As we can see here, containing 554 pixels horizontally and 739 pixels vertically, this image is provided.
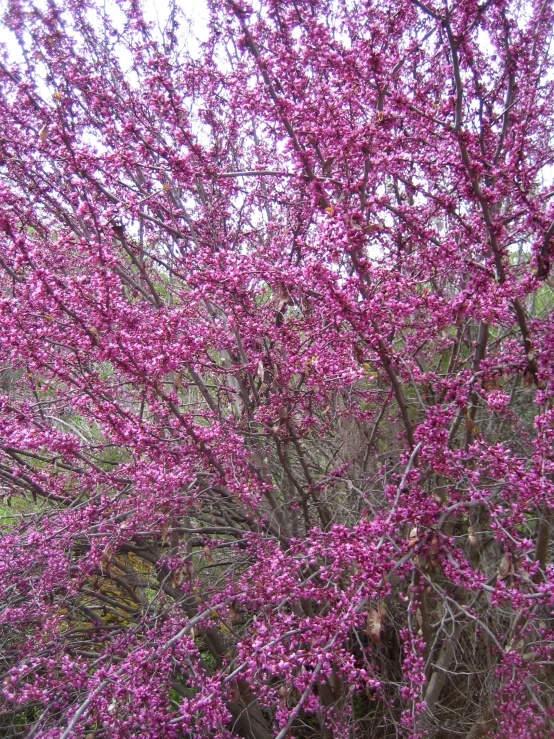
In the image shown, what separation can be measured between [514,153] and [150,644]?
3.57m

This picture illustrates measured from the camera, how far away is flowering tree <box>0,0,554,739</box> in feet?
9.00

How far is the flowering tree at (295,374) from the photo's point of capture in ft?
9.00

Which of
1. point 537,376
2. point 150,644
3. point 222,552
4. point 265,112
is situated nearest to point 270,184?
point 265,112

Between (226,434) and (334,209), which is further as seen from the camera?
(226,434)

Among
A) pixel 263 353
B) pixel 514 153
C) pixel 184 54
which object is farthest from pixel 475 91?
pixel 184 54

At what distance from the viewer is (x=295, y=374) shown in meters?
3.78

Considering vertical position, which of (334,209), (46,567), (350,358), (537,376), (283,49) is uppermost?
(283,49)

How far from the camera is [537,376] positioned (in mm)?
2871

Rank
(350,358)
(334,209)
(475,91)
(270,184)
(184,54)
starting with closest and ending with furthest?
1. (334,209)
2. (350,358)
3. (475,91)
4. (270,184)
5. (184,54)

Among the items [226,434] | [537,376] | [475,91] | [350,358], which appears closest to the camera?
[537,376]

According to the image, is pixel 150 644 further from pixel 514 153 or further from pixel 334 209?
pixel 514 153

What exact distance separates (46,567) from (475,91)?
4.08 metres

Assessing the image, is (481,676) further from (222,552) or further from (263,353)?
(263,353)

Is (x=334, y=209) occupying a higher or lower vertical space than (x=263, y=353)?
higher
